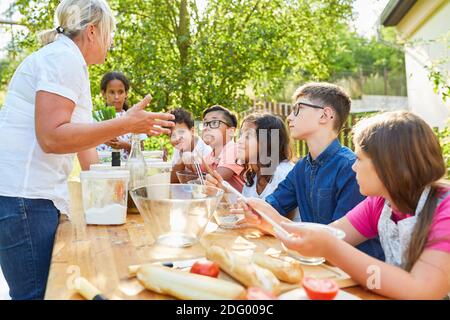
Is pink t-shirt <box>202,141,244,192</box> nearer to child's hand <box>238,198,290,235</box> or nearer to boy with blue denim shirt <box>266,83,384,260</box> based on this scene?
boy with blue denim shirt <box>266,83,384,260</box>

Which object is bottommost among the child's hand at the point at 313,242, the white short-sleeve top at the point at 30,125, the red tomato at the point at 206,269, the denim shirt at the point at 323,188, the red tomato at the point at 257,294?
the red tomato at the point at 257,294

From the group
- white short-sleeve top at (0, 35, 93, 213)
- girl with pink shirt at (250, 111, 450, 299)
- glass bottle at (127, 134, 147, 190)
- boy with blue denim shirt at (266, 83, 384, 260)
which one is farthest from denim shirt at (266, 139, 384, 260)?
white short-sleeve top at (0, 35, 93, 213)

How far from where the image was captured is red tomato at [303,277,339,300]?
104 centimetres

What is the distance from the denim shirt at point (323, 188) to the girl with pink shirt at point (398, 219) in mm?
288

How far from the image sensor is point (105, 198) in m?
1.85

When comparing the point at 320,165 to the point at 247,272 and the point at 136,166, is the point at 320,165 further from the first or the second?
the point at 247,272

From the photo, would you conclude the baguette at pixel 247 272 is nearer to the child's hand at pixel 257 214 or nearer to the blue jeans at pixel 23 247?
the child's hand at pixel 257 214

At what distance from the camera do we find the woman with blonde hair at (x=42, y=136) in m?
1.60

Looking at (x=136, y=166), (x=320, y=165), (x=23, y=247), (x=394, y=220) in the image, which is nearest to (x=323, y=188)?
(x=320, y=165)

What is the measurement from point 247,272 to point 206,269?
10cm

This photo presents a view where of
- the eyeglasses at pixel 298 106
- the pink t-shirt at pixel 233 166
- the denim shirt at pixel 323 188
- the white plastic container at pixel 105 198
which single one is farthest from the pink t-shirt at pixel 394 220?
the pink t-shirt at pixel 233 166

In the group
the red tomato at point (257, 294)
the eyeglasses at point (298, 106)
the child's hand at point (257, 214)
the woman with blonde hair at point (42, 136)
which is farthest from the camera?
the eyeglasses at point (298, 106)

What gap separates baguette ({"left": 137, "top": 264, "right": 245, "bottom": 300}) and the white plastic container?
0.72 meters
